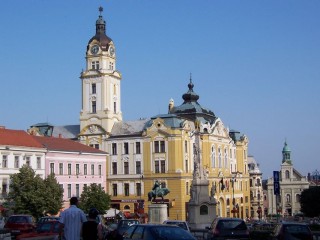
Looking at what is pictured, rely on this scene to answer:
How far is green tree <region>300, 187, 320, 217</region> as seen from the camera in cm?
7173

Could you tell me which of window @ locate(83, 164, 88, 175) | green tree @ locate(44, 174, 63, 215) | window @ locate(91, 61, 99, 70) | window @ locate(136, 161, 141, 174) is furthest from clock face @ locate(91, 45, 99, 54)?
green tree @ locate(44, 174, 63, 215)

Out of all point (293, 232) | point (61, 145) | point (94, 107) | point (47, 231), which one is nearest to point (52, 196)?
point (61, 145)

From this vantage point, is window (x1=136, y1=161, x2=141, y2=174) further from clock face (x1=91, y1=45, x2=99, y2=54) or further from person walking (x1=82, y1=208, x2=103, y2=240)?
person walking (x1=82, y1=208, x2=103, y2=240)

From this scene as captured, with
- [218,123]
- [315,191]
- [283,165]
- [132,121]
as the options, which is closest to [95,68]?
[132,121]

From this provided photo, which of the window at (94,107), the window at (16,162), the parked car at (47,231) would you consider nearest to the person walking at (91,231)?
the parked car at (47,231)

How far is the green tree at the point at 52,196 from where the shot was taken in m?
59.2

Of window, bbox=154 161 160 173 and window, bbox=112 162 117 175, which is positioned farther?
window, bbox=112 162 117 175

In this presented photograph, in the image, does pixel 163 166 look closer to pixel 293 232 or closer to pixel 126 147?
pixel 126 147

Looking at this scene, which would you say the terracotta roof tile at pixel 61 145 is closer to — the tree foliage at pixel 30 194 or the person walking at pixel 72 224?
the tree foliage at pixel 30 194

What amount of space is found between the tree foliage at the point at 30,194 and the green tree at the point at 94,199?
10036 millimetres

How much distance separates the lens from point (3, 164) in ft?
205

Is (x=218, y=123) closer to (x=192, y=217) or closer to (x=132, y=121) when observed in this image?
(x=132, y=121)

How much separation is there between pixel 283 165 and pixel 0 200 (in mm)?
83101

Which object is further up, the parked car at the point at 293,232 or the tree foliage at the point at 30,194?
the tree foliage at the point at 30,194
